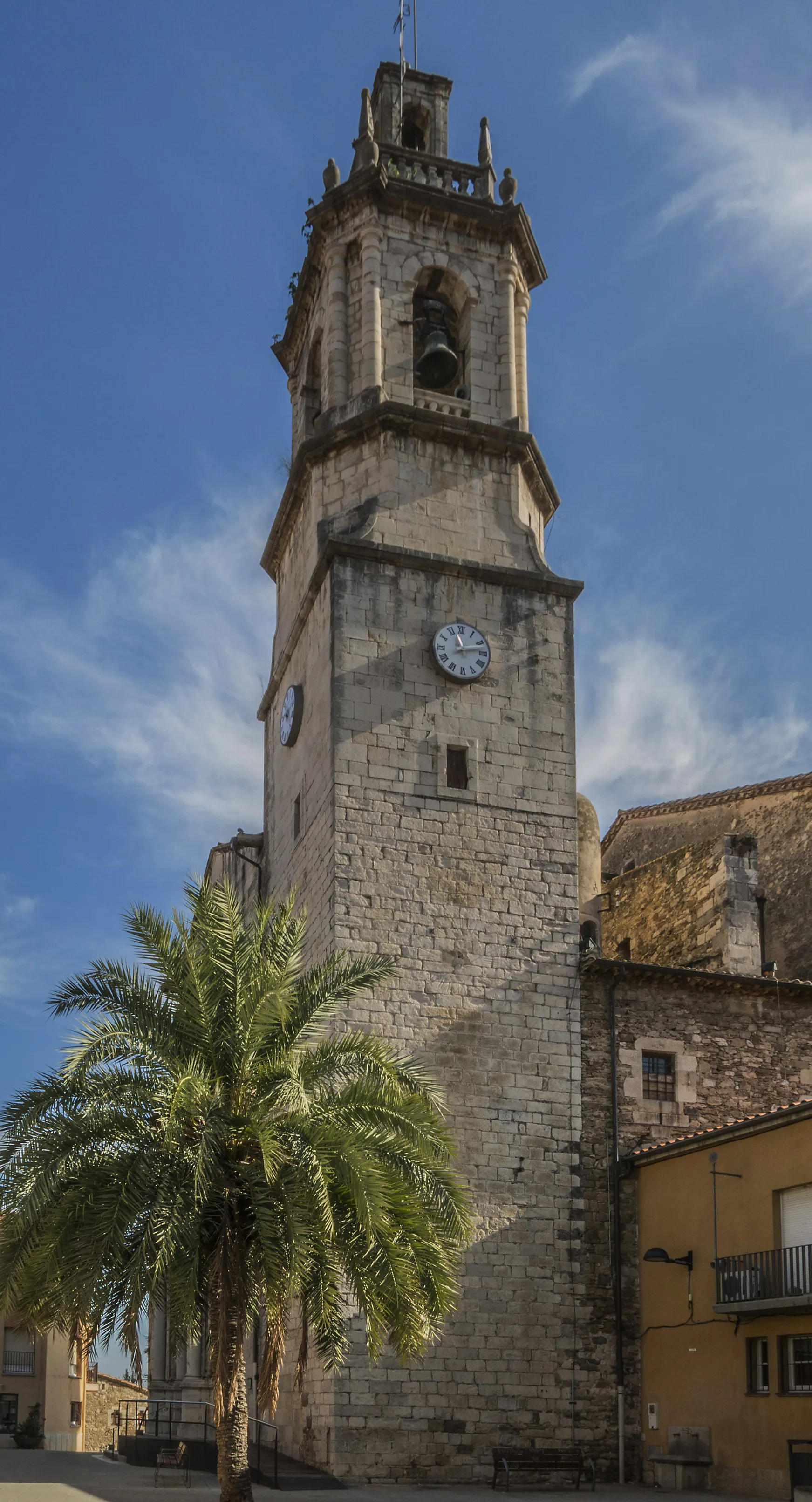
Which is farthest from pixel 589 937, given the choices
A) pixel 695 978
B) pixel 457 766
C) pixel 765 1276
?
pixel 765 1276

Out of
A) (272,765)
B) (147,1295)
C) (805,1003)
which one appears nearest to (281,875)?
(272,765)

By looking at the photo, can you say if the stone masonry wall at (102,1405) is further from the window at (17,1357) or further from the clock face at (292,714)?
the clock face at (292,714)

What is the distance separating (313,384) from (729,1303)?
56.6 ft

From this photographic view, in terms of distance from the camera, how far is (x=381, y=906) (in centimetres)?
2167

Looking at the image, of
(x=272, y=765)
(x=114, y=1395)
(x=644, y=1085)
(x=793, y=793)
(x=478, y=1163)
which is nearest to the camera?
(x=478, y=1163)

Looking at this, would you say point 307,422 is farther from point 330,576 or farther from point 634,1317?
point 634,1317

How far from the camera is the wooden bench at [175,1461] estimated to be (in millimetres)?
18734

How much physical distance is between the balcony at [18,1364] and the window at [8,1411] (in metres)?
0.48

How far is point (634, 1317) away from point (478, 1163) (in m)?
3.15

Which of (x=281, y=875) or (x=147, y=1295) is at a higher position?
(x=281, y=875)

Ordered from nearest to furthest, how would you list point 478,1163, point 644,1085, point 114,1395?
point 478,1163
point 644,1085
point 114,1395

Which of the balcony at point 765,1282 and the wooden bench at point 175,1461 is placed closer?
the balcony at point 765,1282

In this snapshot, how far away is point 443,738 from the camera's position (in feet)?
75.2

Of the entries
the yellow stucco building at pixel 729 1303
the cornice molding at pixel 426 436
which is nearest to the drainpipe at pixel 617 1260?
the yellow stucco building at pixel 729 1303
